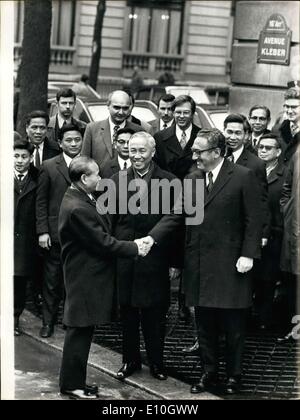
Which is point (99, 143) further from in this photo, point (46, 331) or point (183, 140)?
point (46, 331)

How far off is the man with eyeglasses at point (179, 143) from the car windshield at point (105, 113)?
4.01 metres

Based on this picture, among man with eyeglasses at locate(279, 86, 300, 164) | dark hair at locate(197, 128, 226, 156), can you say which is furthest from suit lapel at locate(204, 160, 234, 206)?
man with eyeglasses at locate(279, 86, 300, 164)

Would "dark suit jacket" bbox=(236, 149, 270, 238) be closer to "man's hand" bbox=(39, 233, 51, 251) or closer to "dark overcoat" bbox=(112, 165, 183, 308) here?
"dark overcoat" bbox=(112, 165, 183, 308)

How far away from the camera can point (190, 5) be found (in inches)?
1203

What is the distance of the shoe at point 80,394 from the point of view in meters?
6.77

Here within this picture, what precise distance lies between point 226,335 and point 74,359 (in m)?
1.20

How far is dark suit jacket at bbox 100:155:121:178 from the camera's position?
8102 millimetres

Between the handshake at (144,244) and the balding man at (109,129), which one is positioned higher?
the balding man at (109,129)

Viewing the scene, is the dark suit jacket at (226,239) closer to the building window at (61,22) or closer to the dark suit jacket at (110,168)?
the dark suit jacket at (110,168)

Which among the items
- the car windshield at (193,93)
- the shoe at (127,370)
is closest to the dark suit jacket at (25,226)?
the shoe at (127,370)

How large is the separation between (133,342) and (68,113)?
357 centimetres

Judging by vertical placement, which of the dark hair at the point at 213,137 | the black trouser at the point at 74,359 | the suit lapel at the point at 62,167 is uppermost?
the dark hair at the point at 213,137

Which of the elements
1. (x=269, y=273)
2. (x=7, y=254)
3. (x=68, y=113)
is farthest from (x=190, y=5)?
(x=7, y=254)
